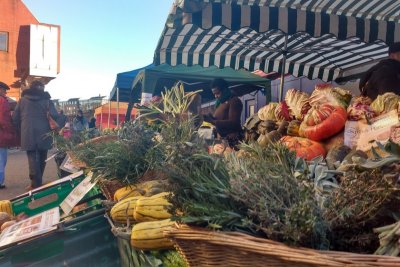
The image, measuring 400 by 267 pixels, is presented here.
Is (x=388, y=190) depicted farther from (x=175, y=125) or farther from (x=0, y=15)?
(x=0, y=15)

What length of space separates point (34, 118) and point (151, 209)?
5.73m

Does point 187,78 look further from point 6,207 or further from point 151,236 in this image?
point 151,236

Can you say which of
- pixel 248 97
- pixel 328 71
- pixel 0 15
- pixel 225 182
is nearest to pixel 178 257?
pixel 225 182

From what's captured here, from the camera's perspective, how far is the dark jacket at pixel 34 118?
690cm

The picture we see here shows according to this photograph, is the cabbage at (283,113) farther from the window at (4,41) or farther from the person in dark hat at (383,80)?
the window at (4,41)

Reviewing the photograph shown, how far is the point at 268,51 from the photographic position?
6.98m

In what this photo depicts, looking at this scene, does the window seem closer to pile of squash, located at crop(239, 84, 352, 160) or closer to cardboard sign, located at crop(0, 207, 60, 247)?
cardboard sign, located at crop(0, 207, 60, 247)

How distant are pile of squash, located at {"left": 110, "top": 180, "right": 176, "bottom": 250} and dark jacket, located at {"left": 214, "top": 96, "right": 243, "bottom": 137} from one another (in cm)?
296

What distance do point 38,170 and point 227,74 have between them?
4625 millimetres

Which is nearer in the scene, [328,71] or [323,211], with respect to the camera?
[323,211]

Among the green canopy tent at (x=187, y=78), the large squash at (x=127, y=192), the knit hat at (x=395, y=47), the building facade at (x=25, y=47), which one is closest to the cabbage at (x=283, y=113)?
the large squash at (x=127, y=192)

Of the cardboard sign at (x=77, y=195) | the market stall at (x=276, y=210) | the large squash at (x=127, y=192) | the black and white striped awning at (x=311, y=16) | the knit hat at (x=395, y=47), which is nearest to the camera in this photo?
the market stall at (x=276, y=210)

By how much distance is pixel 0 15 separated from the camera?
1331 inches

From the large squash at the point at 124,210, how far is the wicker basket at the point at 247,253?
0.95m
